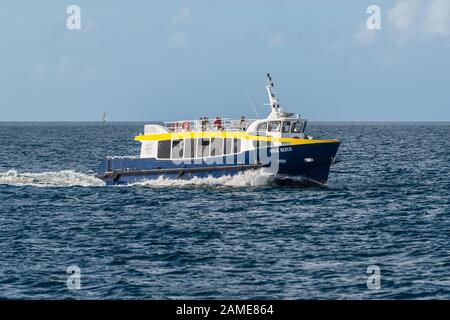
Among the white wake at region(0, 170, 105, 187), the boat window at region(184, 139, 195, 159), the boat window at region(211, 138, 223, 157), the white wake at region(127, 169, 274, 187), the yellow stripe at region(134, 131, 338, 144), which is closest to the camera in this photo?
the yellow stripe at region(134, 131, 338, 144)

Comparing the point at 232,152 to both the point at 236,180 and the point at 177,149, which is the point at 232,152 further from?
the point at 177,149

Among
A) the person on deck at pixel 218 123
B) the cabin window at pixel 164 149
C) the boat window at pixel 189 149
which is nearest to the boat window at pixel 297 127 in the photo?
the person on deck at pixel 218 123

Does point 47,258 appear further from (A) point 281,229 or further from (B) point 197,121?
(B) point 197,121

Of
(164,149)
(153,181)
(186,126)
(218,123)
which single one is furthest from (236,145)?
(153,181)

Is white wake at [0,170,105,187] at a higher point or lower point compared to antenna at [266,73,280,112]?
lower

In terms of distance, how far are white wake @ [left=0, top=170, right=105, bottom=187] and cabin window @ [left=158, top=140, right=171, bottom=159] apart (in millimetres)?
5682

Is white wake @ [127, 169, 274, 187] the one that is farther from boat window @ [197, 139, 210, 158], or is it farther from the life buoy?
the life buoy

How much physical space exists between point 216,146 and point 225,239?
55.2 ft

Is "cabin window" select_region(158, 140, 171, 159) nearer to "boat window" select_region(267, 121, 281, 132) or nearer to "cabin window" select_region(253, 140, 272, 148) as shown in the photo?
"cabin window" select_region(253, 140, 272, 148)

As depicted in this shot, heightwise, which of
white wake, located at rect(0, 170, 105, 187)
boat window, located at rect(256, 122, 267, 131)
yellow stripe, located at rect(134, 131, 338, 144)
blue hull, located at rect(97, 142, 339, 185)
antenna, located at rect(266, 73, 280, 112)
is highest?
antenna, located at rect(266, 73, 280, 112)

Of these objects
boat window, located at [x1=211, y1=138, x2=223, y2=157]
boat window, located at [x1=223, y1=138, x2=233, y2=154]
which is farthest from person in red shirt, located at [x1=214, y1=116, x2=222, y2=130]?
boat window, located at [x1=223, y1=138, x2=233, y2=154]

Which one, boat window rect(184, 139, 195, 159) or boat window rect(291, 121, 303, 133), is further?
boat window rect(184, 139, 195, 159)

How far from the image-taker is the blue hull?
47719mm

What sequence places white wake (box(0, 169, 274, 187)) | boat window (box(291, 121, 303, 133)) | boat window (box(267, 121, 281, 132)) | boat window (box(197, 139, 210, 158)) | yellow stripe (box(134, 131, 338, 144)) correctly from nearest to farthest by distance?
yellow stripe (box(134, 131, 338, 144)), white wake (box(0, 169, 274, 187)), boat window (box(267, 121, 281, 132)), boat window (box(291, 121, 303, 133)), boat window (box(197, 139, 210, 158))
